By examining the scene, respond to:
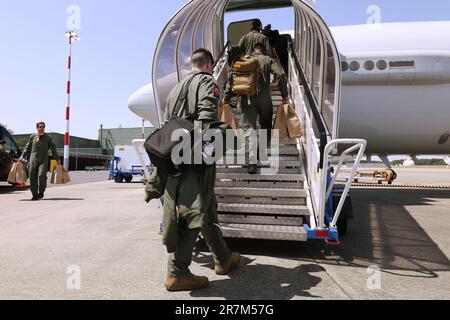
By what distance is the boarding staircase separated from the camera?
11.9 ft

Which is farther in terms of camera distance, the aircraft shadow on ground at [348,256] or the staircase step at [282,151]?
the staircase step at [282,151]

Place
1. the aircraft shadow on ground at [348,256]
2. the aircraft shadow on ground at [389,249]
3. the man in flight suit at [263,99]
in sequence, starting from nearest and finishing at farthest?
the aircraft shadow on ground at [348,256]
the aircraft shadow on ground at [389,249]
the man in flight suit at [263,99]

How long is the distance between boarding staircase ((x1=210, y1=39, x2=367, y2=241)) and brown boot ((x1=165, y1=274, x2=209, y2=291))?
1044mm

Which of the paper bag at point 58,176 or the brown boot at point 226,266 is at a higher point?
the paper bag at point 58,176

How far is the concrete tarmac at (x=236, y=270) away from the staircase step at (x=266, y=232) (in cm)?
26

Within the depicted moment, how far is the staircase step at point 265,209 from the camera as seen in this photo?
399 cm

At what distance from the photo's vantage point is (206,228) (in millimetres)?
2873

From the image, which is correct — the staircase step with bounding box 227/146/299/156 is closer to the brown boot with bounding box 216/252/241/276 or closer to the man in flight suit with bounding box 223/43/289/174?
the man in flight suit with bounding box 223/43/289/174

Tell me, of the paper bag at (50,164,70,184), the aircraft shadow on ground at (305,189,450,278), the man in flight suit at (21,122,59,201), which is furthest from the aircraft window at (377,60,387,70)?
the man in flight suit at (21,122,59,201)

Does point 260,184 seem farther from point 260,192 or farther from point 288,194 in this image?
point 288,194

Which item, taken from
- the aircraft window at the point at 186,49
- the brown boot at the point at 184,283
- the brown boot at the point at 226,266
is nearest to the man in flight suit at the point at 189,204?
the brown boot at the point at 184,283

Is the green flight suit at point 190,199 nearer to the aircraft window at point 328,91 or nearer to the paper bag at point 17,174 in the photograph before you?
the aircraft window at point 328,91

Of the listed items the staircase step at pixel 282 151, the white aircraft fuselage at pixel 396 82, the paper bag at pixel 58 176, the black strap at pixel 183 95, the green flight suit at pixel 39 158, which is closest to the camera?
the black strap at pixel 183 95
